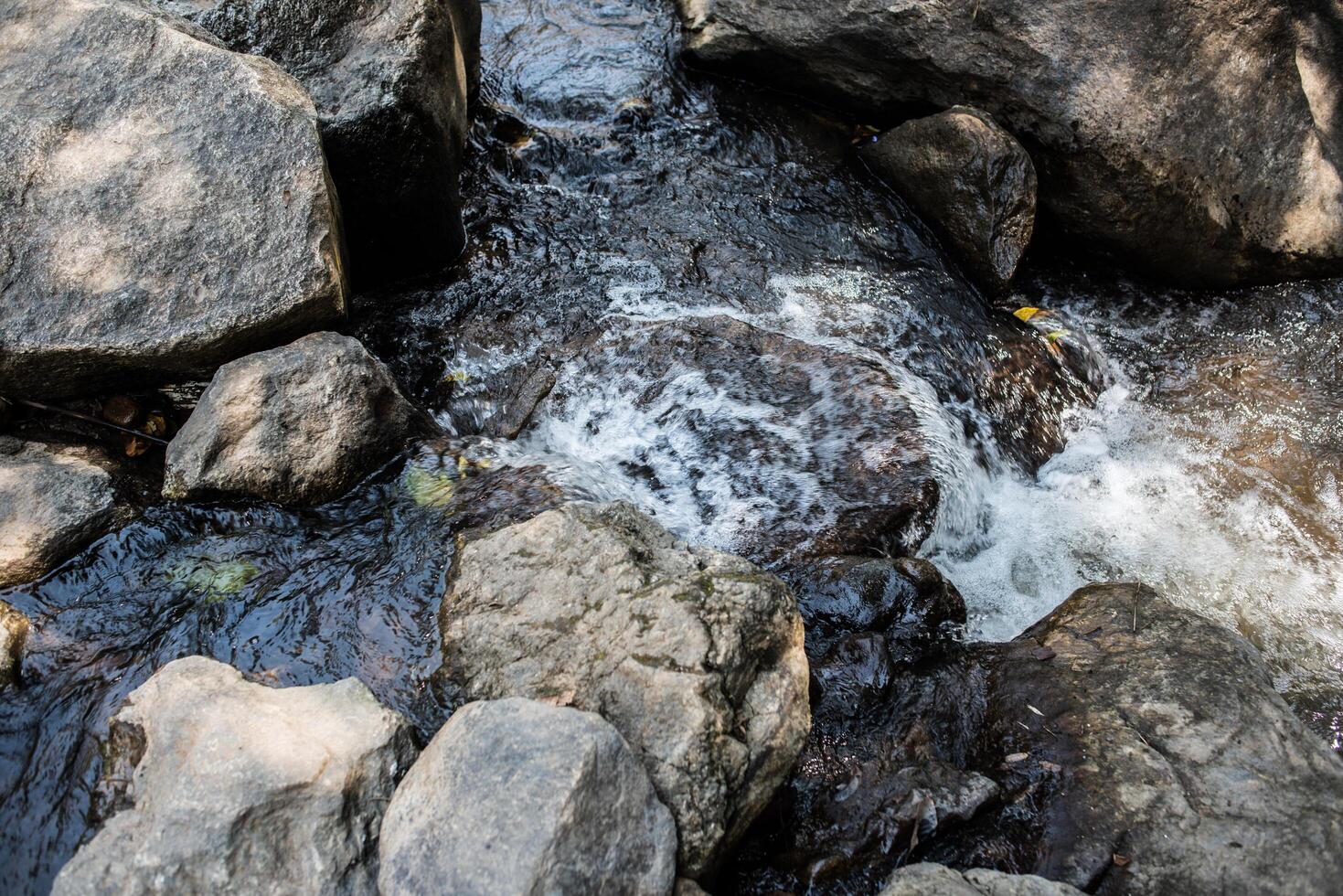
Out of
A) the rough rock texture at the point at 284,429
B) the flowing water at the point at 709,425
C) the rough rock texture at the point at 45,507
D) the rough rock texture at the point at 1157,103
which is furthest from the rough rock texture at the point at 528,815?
the rough rock texture at the point at 1157,103

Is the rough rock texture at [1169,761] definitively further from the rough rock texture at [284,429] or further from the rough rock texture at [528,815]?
the rough rock texture at [284,429]

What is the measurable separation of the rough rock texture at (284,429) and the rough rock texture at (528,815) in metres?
1.37

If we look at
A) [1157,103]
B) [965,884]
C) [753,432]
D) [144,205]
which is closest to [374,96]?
[144,205]

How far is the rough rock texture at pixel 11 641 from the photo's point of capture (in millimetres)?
2695

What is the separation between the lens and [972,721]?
2.92 m

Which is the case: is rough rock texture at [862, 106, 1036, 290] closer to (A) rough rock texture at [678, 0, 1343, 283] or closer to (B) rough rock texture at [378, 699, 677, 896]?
(A) rough rock texture at [678, 0, 1343, 283]

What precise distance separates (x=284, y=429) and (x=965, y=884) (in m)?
2.54

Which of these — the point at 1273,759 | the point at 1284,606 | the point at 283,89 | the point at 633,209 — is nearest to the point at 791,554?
the point at 1273,759

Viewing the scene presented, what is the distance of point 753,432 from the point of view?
3922 millimetres

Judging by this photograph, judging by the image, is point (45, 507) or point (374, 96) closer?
point (45, 507)

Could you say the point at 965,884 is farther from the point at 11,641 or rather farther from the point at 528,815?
the point at 11,641

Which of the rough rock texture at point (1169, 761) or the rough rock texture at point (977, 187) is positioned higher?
the rough rock texture at point (977, 187)

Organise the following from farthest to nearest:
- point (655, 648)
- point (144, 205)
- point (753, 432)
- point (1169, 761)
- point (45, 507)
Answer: point (753, 432)
point (144, 205)
point (45, 507)
point (1169, 761)
point (655, 648)

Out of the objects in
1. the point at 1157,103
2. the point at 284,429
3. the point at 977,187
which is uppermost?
the point at 1157,103
